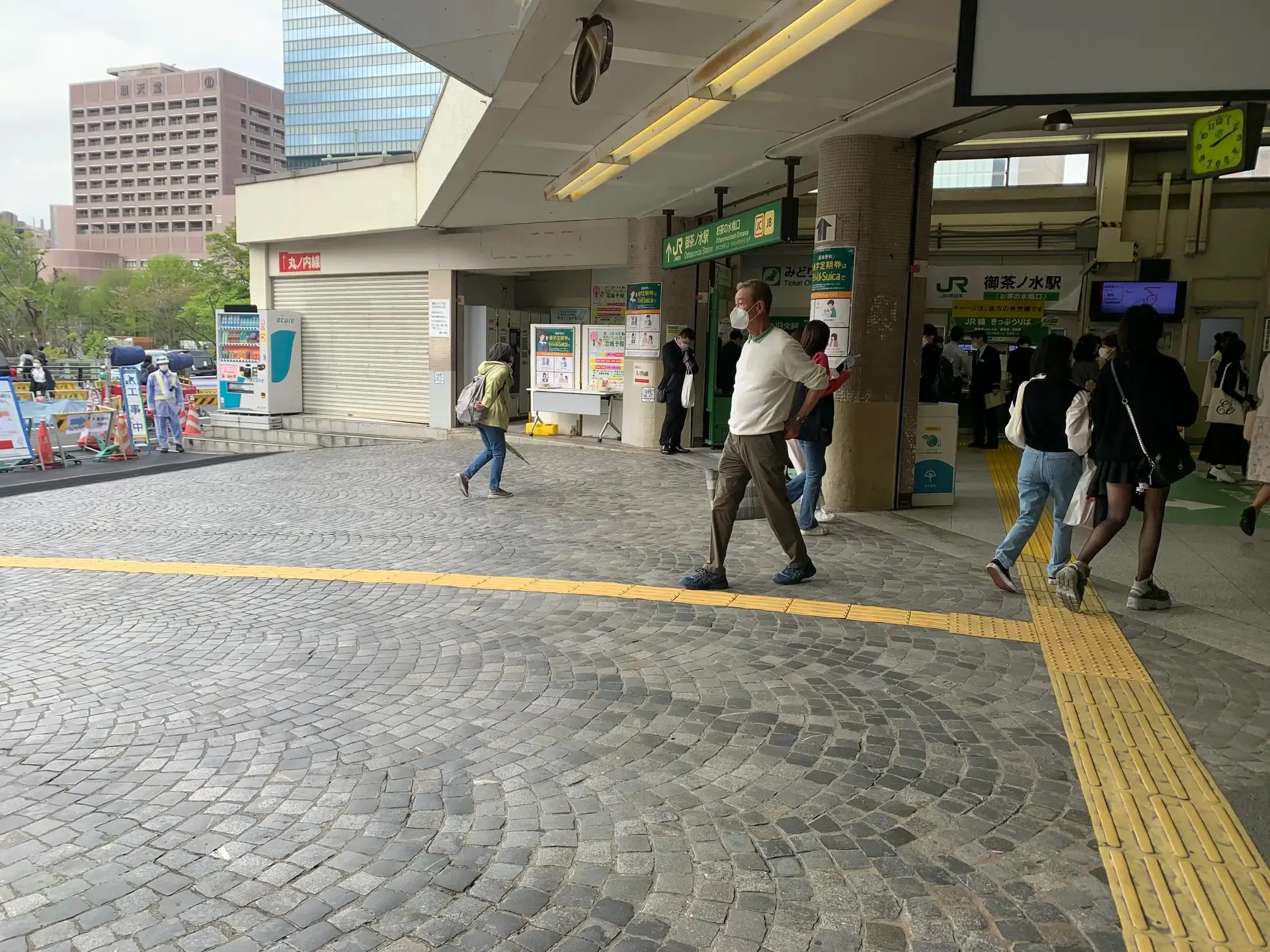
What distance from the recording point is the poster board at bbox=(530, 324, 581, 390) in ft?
45.3

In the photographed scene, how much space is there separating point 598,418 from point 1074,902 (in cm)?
1202

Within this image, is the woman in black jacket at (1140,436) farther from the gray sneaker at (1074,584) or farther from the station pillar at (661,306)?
the station pillar at (661,306)

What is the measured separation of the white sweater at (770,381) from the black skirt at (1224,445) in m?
6.71

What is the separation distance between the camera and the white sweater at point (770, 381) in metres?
4.94

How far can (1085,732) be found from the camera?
3324 mm

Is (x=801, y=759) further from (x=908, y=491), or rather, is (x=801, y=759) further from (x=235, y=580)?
(x=908, y=491)

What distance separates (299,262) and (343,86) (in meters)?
97.3

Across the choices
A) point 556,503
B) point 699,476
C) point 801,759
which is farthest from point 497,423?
point 801,759

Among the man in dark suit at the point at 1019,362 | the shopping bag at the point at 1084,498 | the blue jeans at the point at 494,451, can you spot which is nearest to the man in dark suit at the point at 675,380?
the blue jeans at the point at 494,451

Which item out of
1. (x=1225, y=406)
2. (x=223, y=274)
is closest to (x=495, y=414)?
(x=1225, y=406)

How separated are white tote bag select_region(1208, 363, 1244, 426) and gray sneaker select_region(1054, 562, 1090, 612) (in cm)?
547

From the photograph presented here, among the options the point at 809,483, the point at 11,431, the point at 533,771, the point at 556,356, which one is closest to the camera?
the point at 533,771

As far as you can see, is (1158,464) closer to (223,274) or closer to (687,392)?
(687,392)

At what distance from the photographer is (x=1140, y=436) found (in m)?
4.61
